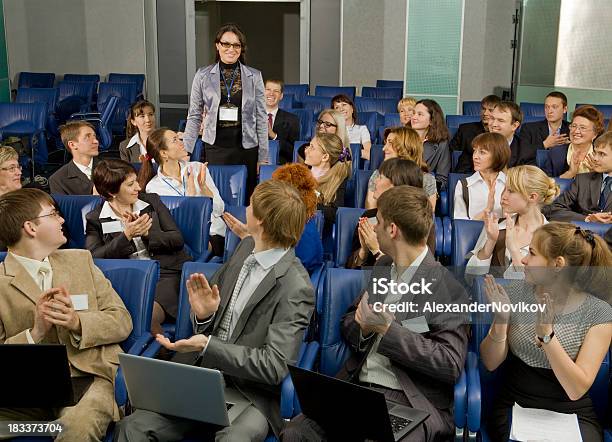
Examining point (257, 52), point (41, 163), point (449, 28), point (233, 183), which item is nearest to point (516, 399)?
point (233, 183)

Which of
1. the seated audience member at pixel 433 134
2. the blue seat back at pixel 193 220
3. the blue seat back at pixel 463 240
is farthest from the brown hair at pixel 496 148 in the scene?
the blue seat back at pixel 193 220

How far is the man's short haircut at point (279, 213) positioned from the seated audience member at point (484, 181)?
2081 millimetres

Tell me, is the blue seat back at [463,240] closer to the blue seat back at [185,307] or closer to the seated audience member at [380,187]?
the seated audience member at [380,187]

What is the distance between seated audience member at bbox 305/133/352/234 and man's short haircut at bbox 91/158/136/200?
1.46 m

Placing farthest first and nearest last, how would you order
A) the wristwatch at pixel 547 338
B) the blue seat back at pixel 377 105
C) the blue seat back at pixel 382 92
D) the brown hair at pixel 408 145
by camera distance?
the blue seat back at pixel 382 92, the blue seat back at pixel 377 105, the brown hair at pixel 408 145, the wristwatch at pixel 547 338

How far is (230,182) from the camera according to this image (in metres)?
5.11

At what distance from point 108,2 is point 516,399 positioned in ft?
38.9

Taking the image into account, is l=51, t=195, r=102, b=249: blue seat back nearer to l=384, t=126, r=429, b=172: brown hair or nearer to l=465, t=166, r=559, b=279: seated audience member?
l=384, t=126, r=429, b=172: brown hair

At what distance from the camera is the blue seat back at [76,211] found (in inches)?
170

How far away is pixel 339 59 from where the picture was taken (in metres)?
12.7

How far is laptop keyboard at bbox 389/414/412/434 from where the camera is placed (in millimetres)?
2439

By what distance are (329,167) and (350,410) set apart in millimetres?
2897

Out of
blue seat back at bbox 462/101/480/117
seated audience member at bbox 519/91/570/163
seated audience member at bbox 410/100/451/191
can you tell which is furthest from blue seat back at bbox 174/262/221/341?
blue seat back at bbox 462/101/480/117

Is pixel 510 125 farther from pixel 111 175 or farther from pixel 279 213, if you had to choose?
pixel 279 213
